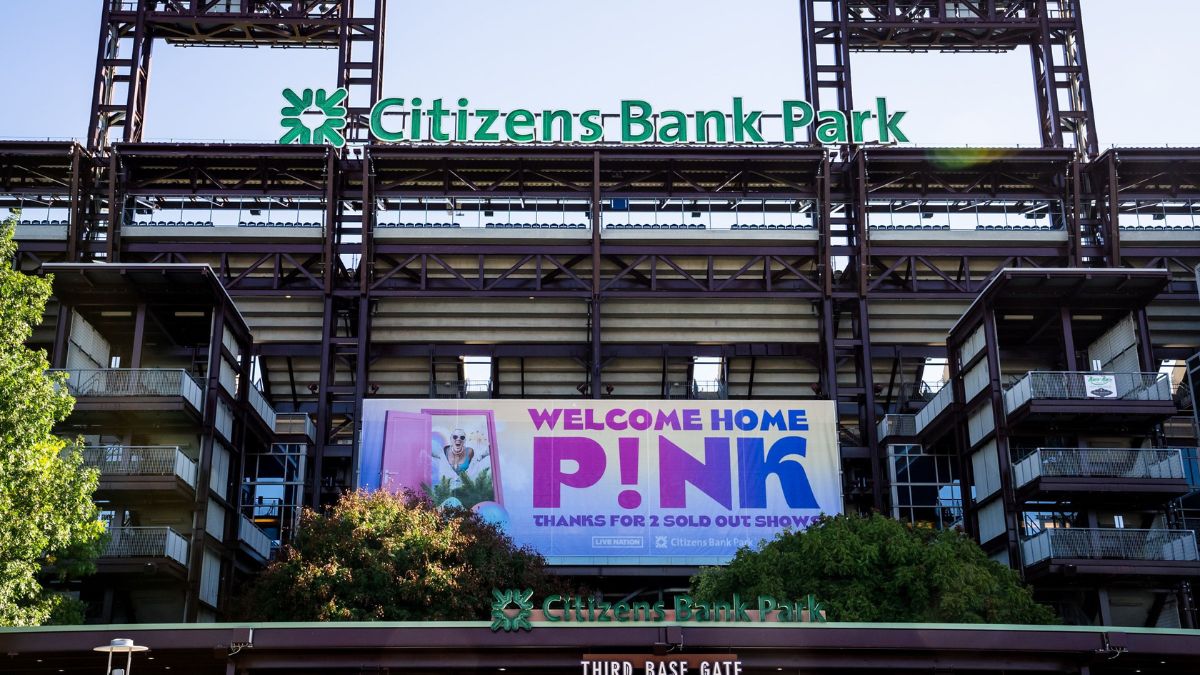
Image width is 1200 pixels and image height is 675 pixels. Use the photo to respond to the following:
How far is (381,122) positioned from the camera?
78.2m

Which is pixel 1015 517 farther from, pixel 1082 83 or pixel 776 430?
pixel 1082 83

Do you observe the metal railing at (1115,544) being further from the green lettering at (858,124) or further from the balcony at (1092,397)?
the green lettering at (858,124)

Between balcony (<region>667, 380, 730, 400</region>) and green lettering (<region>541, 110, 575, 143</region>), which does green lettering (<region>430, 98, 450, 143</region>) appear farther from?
balcony (<region>667, 380, 730, 400</region>)

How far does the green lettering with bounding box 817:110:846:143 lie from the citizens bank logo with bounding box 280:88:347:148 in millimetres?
26991

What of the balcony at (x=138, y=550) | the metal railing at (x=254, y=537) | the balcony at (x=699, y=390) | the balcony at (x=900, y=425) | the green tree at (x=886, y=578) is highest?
the balcony at (x=699, y=390)

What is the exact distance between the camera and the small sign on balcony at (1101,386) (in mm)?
62938

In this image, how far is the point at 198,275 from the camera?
6275 cm

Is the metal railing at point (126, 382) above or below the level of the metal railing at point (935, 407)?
below

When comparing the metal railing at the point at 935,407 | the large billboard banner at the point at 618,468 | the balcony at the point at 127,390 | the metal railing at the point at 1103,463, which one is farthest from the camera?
the large billboard banner at the point at 618,468

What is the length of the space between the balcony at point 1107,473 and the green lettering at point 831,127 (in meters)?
24.1

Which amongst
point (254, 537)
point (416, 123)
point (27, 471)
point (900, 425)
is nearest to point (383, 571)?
point (27, 471)

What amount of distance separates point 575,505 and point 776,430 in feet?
37.6

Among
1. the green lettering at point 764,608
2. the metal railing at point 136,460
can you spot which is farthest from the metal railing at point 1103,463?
the metal railing at point 136,460

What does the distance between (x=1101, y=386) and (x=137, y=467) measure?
1689 inches
